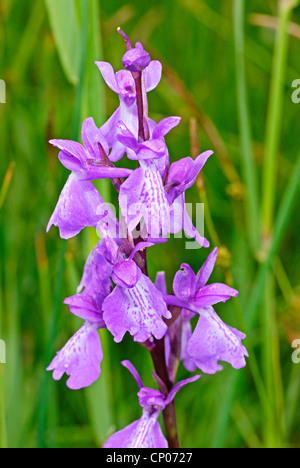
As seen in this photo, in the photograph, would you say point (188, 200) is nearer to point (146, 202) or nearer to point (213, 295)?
point (213, 295)

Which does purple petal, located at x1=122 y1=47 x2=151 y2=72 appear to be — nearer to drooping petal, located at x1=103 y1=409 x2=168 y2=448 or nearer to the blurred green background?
the blurred green background

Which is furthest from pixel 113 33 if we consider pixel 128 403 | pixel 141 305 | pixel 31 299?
pixel 141 305

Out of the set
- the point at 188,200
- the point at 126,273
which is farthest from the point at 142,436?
the point at 188,200

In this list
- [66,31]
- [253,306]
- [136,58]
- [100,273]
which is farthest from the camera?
[66,31]

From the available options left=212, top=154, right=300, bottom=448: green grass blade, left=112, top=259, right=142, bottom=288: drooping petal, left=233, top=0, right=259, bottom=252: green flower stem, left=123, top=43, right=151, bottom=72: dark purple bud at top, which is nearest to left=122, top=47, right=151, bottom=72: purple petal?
left=123, top=43, right=151, bottom=72: dark purple bud at top

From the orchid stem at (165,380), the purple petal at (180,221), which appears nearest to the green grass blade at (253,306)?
the orchid stem at (165,380)

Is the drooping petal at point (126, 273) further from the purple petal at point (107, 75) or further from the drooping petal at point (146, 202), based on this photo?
the purple petal at point (107, 75)
